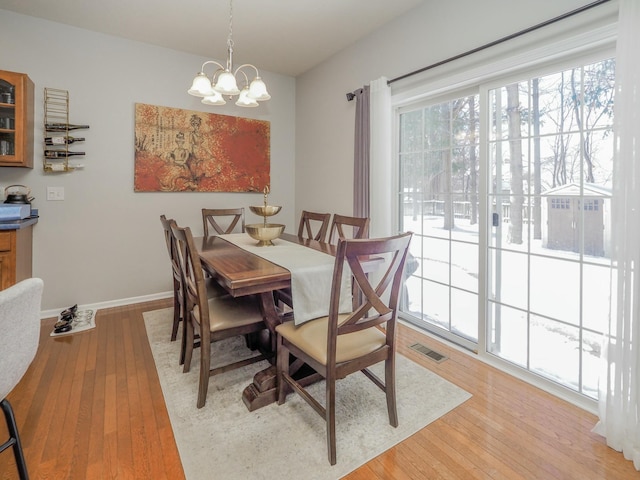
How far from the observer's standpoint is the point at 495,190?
92.1 inches

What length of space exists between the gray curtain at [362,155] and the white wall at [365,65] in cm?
22

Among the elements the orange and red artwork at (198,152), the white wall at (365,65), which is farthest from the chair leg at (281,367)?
the orange and red artwork at (198,152)

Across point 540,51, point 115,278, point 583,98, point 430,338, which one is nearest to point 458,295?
point 430,338

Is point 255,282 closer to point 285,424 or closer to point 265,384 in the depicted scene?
point 265,384

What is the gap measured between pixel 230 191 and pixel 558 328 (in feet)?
11.1

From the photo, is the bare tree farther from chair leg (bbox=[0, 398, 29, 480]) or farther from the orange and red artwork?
the orange and red artwork

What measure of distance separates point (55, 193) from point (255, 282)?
2690mm

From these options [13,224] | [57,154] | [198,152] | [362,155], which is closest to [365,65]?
[362,155]

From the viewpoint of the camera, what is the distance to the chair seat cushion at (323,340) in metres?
1.55

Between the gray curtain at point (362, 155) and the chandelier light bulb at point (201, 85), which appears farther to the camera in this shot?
the gray curtain at point (362, 155)

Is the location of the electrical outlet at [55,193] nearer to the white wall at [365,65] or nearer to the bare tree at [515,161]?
the white wall at [365,65]

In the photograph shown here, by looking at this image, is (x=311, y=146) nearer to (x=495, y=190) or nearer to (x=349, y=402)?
(x=495, y=190)

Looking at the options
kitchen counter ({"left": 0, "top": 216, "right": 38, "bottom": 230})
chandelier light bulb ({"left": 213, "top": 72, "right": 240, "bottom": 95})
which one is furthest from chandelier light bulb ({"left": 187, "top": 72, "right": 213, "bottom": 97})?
kitchen counter ({"left": 0, "top": 216, "right": 38, "bottom": 230})

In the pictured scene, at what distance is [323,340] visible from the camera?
1607 millimetres
